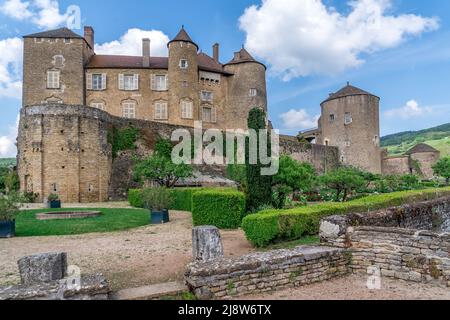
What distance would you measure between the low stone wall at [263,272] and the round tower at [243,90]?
3254 cm

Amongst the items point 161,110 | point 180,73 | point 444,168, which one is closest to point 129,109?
point 161,110

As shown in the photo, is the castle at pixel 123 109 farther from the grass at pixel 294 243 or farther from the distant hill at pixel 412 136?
the distant hill at pixel 412 136

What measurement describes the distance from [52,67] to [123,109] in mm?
7849

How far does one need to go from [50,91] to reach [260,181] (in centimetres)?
2895

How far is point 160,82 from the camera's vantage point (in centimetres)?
3616

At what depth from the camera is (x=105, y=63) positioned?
3572 cm

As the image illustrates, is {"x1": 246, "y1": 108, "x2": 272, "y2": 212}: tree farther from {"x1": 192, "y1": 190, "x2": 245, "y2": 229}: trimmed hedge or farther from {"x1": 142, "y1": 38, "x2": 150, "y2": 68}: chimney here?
{"x1": 142, "y1": 38, "x2": 150, "y2": 68}: chimney

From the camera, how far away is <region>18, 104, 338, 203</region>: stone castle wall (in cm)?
2372

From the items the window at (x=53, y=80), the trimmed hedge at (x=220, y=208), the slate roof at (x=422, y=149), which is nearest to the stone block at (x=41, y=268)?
the trimmed hedge at (x=220, y=208)

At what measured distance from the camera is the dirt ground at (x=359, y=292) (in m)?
5.23
